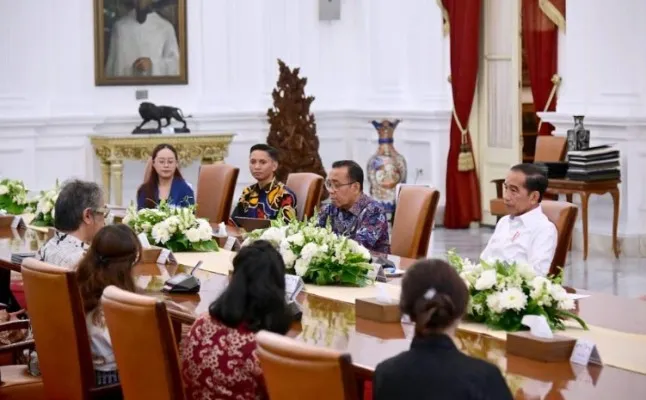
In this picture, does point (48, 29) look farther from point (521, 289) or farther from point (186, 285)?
point (521, 289)

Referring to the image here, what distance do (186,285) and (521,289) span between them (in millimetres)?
1471

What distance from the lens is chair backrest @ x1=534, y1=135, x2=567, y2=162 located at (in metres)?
10.6

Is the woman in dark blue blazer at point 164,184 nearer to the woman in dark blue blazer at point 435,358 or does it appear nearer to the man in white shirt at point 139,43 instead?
the woman in dark blue blazer at point 435,358

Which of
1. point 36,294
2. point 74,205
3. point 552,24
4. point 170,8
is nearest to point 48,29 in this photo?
point 170,8

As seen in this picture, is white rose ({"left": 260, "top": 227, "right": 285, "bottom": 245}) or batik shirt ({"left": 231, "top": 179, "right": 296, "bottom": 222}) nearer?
white rose ({"left": 260, "top": 227, "right": 285, "bottom": 245})

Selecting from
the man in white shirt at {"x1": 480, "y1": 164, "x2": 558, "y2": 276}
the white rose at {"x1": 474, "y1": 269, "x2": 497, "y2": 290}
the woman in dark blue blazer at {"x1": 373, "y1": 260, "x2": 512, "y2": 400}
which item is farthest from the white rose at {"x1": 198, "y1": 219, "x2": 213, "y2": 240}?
the woman in dark blue blazer at {"x1": 373, "y1": 260, "x2": 512, "y2": 400}

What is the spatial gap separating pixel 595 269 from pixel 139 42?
5676 mm

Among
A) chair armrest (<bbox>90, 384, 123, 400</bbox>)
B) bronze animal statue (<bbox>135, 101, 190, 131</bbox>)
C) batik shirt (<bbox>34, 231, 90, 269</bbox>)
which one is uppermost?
bronze animal statue (<bbox>135, 101, 190, 131</bbox>)

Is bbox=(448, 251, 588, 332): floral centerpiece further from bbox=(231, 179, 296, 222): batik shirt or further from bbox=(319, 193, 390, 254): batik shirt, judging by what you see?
bbox=(231, 179, 296, 222): batik shirt

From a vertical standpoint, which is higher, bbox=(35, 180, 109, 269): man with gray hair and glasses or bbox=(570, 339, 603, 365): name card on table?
bbox=(35, 180, 109, 269): man with gray hair and glasses

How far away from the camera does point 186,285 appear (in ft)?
16.4

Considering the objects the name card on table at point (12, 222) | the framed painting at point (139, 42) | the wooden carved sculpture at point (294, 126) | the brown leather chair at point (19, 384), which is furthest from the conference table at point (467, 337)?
the framed painting at point (139, 42)

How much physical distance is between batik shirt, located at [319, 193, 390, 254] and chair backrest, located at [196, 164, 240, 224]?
1.55 meters

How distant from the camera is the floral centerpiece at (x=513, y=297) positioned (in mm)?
4086
